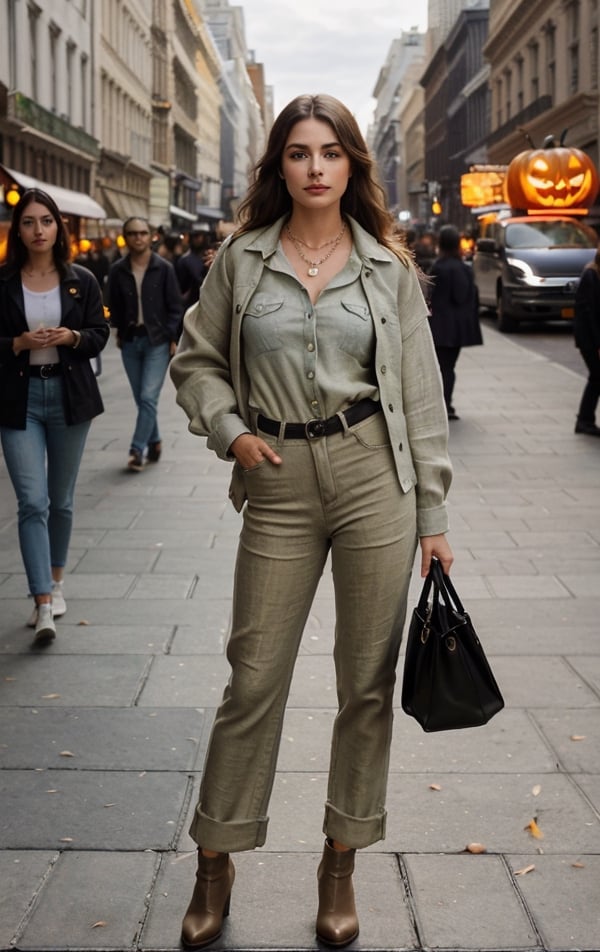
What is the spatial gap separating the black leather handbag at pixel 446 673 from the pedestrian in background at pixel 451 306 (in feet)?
31.2

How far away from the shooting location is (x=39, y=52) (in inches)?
1425

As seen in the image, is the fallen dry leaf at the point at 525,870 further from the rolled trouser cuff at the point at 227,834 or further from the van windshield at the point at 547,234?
the van windshield at the point at 547,234

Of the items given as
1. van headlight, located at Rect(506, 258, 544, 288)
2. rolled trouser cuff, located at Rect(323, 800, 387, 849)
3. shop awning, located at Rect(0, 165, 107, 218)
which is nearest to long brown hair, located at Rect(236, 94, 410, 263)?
rolled trouser cuff, located at Rect(323, 800, 387, 849)

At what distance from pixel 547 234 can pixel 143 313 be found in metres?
16.2

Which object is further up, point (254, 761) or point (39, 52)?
point (39, 52)

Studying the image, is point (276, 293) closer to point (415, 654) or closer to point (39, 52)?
point (415, 654)

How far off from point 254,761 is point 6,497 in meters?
6.47

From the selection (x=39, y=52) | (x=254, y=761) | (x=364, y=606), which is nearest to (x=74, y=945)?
(x=254, y=761)

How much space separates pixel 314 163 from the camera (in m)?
3.13

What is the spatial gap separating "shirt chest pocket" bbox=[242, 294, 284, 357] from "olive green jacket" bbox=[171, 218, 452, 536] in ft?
0.06

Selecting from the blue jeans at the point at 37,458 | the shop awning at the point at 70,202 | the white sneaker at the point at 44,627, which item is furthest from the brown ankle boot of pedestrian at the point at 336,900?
the shop awning at the point at 70,202

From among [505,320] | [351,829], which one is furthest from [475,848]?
[505,320]

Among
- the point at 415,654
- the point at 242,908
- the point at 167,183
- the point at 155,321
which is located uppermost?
the point at 167,183

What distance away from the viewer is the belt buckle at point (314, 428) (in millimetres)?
3127
